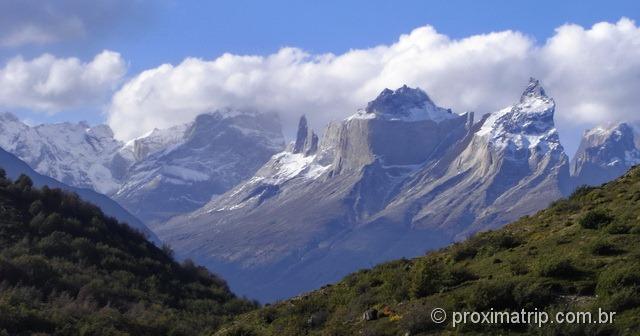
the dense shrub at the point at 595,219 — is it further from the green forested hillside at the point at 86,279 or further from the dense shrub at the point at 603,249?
the green forested hillside at the point at 86,279

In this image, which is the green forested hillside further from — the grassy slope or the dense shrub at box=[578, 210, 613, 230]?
the dense shrub at box=[578, 210, 613, 230]

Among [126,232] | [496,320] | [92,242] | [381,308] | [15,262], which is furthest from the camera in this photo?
[126,232]

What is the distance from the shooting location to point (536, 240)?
141ft

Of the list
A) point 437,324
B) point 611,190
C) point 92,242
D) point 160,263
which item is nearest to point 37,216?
point 92,242

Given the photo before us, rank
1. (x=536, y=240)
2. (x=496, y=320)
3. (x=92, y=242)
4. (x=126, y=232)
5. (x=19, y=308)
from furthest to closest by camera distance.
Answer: (x=126, y=232) < (x=92, y=242) < (x=19, y=308) < (x=536, y=240) < (x=496, y=320)

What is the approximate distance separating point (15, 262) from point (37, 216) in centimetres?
1710

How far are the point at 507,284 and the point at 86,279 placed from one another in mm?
45249

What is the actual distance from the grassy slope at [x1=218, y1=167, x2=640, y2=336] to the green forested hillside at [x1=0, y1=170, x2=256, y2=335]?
429 inches

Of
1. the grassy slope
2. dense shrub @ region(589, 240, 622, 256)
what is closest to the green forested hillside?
the grassy slope

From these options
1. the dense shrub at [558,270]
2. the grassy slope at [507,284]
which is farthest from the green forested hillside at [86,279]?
the dense shrub at [558,270]

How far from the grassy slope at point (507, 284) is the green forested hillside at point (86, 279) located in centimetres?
1089

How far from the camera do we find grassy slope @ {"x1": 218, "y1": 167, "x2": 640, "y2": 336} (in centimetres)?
3170

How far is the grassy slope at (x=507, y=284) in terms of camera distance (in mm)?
31703

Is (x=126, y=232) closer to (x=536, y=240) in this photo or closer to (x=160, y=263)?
(x=160, y=263)
